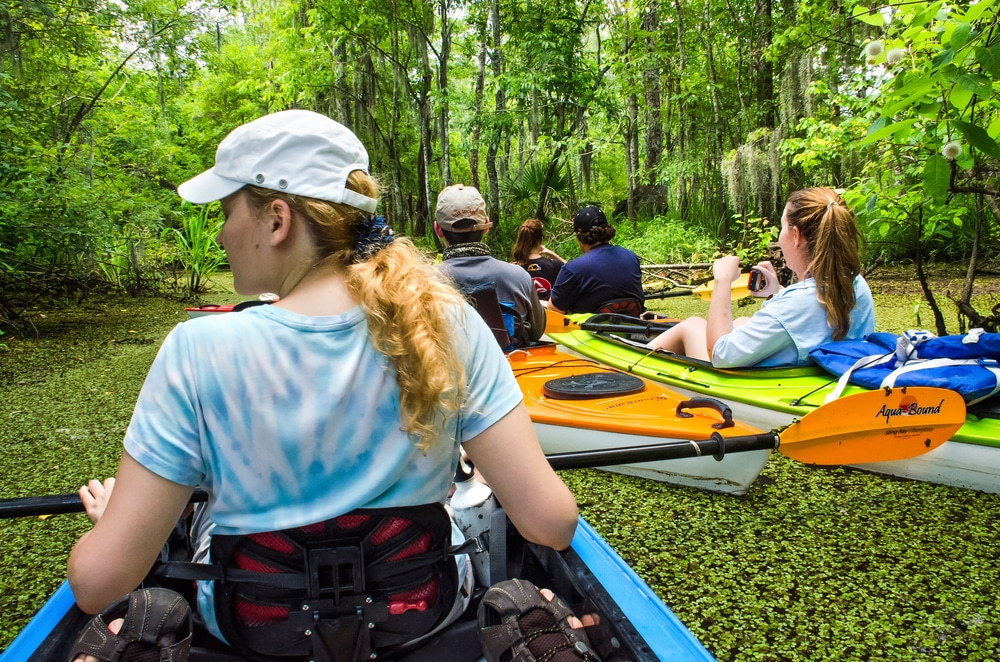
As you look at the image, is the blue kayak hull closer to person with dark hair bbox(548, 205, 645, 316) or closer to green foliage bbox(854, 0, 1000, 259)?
green foliage bbox(854, 0, 1000, 259)

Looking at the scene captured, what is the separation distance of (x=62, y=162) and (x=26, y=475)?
3861 mm

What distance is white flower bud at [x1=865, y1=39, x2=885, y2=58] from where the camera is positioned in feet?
8.19

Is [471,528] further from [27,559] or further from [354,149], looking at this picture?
[27,559]

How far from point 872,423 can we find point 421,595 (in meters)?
2.07

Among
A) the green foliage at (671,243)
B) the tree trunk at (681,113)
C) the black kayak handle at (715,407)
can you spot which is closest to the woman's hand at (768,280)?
the black kayak handle at (715,407)

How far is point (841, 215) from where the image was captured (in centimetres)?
276

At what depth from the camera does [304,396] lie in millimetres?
883

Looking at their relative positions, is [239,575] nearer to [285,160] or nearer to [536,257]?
[285,160]

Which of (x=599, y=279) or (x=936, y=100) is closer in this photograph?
(x=936, y=100)

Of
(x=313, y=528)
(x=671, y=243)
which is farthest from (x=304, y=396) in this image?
(x=671, y=243)

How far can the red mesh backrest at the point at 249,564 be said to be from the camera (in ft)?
3.19

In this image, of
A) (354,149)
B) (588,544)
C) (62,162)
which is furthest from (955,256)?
(62,162)

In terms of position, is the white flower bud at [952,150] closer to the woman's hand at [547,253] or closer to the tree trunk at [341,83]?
the woman's hand at [547,253]

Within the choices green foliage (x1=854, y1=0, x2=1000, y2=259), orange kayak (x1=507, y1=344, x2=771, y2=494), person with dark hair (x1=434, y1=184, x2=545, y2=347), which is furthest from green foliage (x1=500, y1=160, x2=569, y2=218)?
orange kayak (x1=507, y1=344, x2=771, y2=494)
